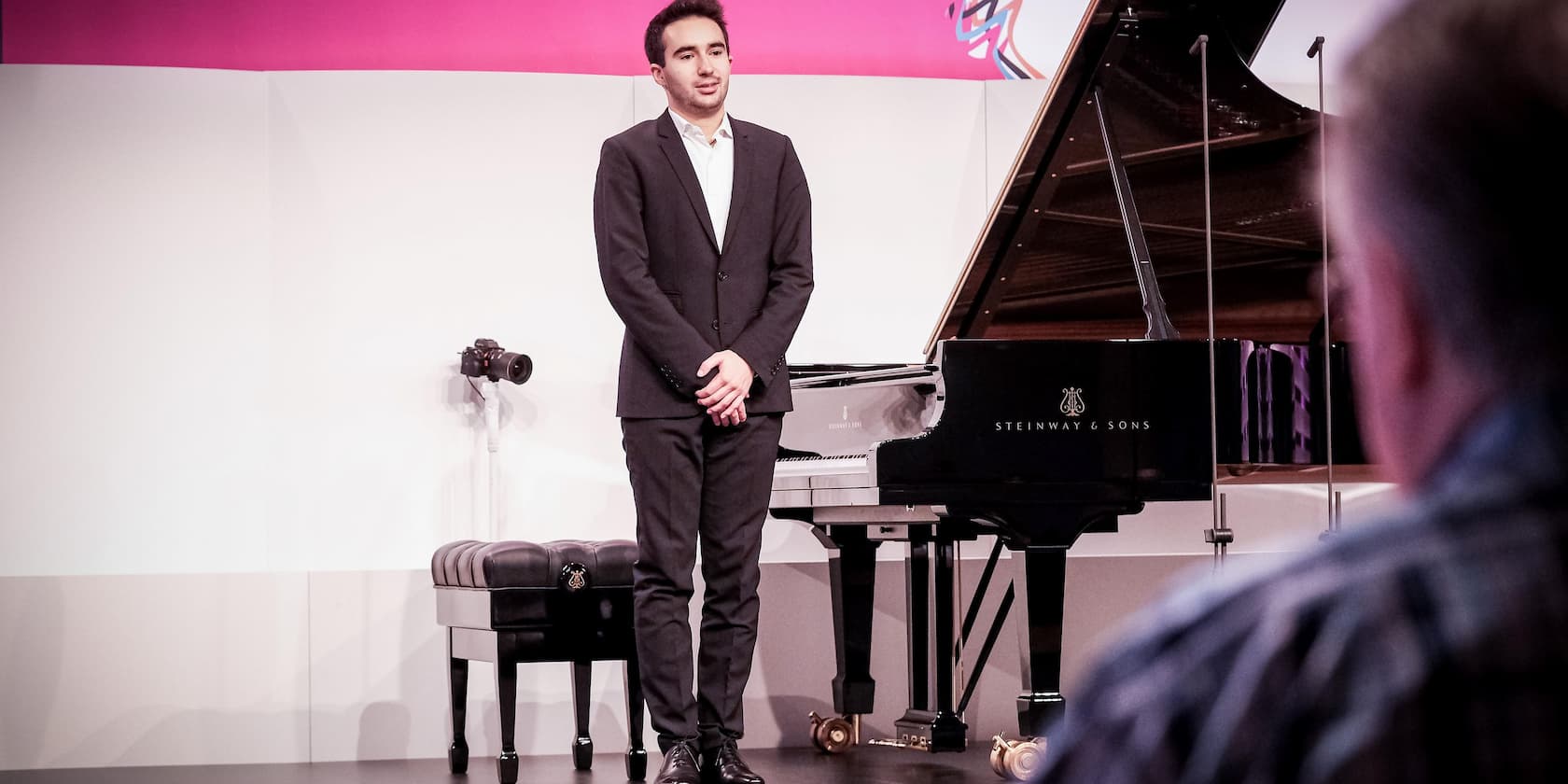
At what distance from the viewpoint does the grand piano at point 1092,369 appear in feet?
10.8

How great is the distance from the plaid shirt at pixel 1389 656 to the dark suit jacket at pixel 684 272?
8.54ft

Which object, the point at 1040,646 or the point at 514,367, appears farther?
the point at 514,367

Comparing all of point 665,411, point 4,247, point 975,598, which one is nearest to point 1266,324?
point 975,598

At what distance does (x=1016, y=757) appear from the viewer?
11.8ft

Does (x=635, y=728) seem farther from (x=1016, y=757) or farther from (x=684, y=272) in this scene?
(x=684, y=272)

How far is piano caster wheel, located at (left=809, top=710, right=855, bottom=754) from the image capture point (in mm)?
4340

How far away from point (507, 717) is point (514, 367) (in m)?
1.00

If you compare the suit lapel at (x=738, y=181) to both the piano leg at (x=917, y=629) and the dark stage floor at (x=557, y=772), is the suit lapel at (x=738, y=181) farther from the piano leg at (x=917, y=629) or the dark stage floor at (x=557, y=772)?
the dark stage floor at (x=557, y=772)

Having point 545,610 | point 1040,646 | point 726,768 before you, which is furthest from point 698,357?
point 545,610

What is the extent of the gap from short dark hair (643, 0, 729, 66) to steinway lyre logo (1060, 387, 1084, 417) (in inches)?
39.5

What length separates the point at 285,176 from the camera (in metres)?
4.68

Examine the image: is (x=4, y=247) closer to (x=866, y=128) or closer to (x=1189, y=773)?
(x=866, y=128)

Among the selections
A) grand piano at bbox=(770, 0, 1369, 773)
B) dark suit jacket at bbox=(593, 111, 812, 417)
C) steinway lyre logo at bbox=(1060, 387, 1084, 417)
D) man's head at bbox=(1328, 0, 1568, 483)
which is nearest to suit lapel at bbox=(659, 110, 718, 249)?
dark suit jacket at bbox=(593, 111, 812, 417)

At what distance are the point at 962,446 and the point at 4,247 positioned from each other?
9.87ft
